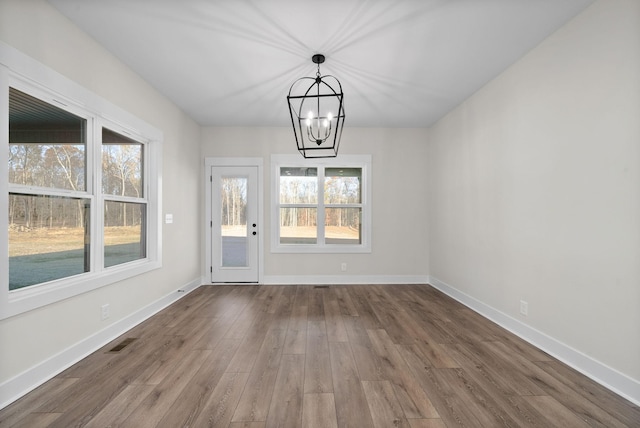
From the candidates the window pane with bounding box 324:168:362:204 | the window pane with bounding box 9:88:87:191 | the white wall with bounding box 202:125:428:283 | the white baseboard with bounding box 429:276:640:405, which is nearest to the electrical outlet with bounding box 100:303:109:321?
the window pane with bounding box 9:88:87:191

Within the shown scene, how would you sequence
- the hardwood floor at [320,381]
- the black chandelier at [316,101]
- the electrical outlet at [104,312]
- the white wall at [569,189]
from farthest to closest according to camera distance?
the black chandelier at [316,101] → the electrical outlet at [104,312] → the white wall at [569,189] → the hardwood floor at [320,381]

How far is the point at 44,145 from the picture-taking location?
2203 mm

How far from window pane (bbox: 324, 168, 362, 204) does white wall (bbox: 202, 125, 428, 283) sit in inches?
12.5

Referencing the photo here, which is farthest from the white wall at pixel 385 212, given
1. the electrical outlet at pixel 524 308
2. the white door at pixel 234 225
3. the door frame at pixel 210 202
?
the electrical outlet at pixel 524 308

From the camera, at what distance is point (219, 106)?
4090mm

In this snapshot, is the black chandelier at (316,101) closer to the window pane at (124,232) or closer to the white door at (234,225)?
the white door at (234,225)

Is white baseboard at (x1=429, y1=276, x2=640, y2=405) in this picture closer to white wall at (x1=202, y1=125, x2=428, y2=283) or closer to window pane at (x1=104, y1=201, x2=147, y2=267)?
white wall at (x1=202, y1=125, x2=428, y2=283)

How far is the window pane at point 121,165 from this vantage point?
9.36ft

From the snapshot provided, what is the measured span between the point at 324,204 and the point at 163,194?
101 inches

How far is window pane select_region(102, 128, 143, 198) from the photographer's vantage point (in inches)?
112

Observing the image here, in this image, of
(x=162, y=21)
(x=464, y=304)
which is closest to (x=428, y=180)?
(x=464, y=304)

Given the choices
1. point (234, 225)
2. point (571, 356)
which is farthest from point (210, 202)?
point (571, 356)

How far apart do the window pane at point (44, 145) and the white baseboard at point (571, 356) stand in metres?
4.42

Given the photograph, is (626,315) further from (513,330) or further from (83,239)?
(83,239)
